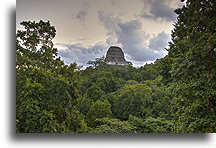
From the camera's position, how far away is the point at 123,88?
254cm

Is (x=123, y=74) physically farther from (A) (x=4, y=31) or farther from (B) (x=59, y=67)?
(A) (x=4, y=31)

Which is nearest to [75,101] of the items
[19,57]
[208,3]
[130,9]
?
[19,57]

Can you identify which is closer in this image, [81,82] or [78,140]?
[78,140]

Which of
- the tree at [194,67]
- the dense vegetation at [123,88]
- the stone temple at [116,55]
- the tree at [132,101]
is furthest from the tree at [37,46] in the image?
the tree at [194,67]

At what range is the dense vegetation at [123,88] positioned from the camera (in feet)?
7.62

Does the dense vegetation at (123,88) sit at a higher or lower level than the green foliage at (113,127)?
higher

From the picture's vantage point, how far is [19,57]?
2.42m

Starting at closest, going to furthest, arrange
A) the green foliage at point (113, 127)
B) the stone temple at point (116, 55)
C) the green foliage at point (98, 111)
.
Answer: the green foliage at point (113, 127)
the green foliage at point (98, 111)
the stone temple at point (116, 55)

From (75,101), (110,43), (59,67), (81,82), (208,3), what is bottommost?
(75,101)

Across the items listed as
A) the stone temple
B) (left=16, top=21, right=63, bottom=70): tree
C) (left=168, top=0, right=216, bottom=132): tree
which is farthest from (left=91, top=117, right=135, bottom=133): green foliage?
(left=16, top=21, right=63, bottom=70): tree

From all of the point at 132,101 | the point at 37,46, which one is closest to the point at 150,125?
the point at 132,101

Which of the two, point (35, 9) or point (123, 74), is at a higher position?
point (35, 9)

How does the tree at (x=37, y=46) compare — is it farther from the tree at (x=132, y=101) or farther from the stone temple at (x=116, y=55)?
the tree at (x=132, y=101)

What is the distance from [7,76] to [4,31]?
1.72 ft
